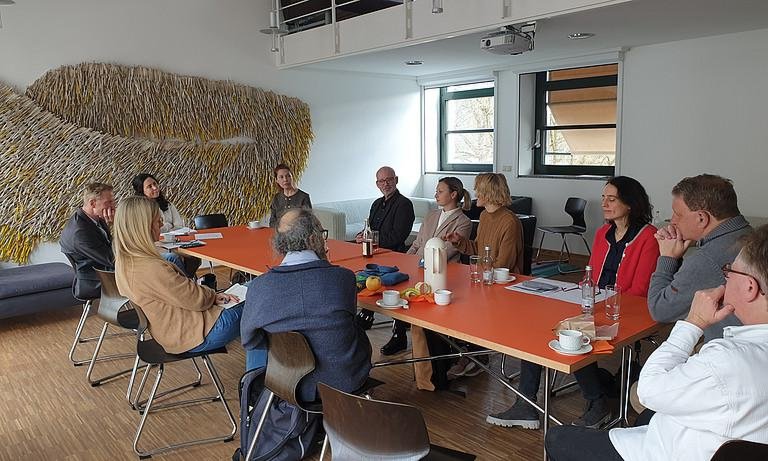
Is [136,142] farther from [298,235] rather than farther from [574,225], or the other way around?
[574,225]

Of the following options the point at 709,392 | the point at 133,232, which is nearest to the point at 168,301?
the point at 133,232

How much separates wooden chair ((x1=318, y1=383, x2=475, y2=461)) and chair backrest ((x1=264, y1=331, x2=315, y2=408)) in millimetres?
433

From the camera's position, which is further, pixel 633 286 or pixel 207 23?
pixel 207 23

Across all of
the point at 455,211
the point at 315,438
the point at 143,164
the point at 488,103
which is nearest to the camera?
the point at 315,438

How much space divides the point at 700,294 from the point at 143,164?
589 centimetres

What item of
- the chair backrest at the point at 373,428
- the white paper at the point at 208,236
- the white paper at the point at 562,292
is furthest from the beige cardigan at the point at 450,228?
the chair backrest at the point at 373,428

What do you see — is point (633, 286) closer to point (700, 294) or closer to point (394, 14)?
point (700, 294)

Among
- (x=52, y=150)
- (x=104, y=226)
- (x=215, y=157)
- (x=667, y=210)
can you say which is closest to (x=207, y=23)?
(x=215, y=157)

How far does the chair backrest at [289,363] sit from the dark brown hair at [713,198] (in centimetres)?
159

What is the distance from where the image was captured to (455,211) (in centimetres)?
410

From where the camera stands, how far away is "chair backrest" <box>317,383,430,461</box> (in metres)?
1.64

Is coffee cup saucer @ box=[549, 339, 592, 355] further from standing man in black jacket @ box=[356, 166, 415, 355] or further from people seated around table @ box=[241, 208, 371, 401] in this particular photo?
standing man in black jacket @ box=[356, 166, 415, 355]

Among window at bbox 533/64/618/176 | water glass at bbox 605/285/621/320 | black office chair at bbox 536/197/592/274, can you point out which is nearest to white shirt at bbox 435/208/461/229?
water glass at bbox 605/285/621/320

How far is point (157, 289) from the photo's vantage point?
278 cm
